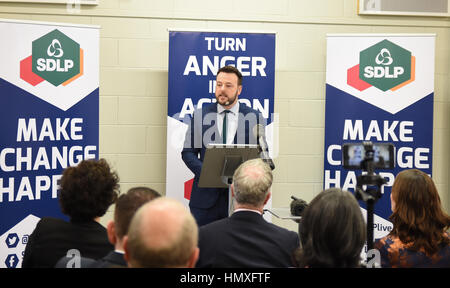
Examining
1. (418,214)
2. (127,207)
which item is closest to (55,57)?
(127,207)

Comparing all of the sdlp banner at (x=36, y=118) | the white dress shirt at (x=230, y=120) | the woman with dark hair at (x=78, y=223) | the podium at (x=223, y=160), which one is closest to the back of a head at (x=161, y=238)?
the woman with dark hair at (x=78, y=223)

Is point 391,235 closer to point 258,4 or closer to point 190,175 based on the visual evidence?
point 190,175

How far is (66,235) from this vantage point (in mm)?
2123

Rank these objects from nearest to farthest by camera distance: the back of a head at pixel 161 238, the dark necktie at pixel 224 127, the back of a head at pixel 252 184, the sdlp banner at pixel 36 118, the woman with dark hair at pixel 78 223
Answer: the back of a head at pixel 161 238
the woman with dark hair at pixel 78 223
the back of a head at pixel 252 184
the sdlp banner at pixel 36 118
the dark necktie at pixel 224 127

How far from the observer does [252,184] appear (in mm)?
2301

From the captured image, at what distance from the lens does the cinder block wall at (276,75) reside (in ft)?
14.7

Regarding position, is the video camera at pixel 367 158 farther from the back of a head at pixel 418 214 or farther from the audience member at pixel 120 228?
Answer: the audience member at pixel 120 228

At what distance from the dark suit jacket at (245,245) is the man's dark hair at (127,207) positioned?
296 mm

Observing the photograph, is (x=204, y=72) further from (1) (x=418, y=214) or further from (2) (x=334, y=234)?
(2) (x=334, y=234)

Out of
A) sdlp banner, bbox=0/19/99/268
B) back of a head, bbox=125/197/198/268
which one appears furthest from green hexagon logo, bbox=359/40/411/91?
back of a head, bbox=125/197/198/268

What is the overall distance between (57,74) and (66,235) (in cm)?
209

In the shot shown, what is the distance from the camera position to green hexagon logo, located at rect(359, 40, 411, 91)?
4.27 meters

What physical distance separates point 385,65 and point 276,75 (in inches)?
34.2

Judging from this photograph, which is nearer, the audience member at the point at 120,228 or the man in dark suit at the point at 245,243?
the audience member at the point at 120,228
